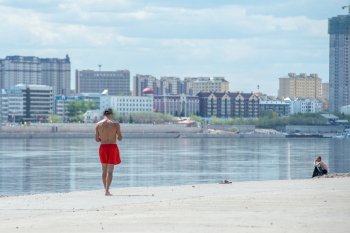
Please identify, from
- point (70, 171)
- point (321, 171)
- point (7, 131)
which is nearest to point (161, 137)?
point (7, 131)

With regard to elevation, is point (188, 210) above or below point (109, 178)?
below

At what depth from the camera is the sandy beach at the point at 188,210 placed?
11461 millimetres

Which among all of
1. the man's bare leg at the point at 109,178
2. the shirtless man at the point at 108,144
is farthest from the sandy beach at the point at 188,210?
the shirtless man at the point at 108,144

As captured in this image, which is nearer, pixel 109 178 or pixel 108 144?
pixel 109 178

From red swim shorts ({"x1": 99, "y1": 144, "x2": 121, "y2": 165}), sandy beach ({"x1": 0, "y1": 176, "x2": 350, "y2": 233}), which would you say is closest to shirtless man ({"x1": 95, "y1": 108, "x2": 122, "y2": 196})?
red swim shorts ({"x1": 99, "y1": 144, "x2": 121, "y2": 165})

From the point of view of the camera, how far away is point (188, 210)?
1300 centimetres

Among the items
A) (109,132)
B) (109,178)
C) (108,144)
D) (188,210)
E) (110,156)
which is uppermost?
(109,132)

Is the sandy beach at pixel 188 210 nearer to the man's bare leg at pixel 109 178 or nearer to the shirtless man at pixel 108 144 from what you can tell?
the man's bare leg at pixel 109 178

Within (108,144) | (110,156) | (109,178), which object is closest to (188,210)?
(109,178)

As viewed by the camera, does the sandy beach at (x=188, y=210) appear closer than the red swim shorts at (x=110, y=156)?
Yes

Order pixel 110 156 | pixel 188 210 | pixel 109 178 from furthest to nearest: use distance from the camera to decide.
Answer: pixel 110 156
pixel 109 178
pixel 188 210

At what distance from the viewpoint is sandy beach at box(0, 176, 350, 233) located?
1146cm

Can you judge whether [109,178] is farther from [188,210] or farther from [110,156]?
[188,210]

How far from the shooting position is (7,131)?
193 meters
